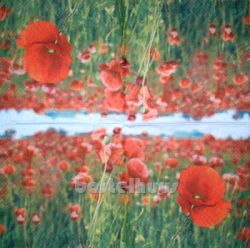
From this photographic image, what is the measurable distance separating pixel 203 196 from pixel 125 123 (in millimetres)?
350

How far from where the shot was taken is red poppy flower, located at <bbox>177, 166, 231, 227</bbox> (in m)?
1.25

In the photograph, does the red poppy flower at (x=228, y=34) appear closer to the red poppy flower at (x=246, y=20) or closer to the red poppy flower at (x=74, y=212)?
the red poppy flower at (x=246, y=20)

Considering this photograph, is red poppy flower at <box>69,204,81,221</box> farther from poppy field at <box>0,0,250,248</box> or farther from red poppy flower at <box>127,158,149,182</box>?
red poppy flower at <box>127,158,149,182</box>

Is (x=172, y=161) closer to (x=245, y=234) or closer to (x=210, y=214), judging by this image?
(x=210, y=214)

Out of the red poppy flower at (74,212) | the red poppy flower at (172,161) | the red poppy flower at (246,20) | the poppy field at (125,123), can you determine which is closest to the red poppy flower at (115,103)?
the poppy field at (125,123)

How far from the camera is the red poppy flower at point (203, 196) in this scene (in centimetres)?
125

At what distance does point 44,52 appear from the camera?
127 centimetres

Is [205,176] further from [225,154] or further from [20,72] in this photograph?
[20,72]

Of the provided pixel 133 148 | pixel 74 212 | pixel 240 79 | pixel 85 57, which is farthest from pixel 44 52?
pixel 240 79

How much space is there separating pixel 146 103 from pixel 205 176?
1.01ft

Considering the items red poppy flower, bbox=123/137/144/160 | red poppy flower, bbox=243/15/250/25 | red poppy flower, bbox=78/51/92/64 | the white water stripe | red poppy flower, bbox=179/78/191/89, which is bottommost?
red poppy flower, bbox=123/137/144/160

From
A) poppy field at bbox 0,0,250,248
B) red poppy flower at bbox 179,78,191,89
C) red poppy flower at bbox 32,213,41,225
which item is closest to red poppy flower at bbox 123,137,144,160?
poppy field at bbox 0,0,250,248

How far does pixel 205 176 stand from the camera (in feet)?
4.15

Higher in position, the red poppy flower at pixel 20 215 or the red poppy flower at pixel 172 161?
the red poppy flower at pixel 172 161
